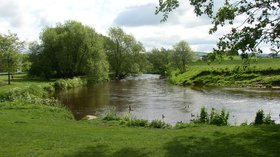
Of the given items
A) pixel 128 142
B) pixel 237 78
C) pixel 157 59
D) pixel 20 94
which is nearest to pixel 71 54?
pixel 237 78

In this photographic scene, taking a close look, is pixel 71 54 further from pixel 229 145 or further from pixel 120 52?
pixel 229 145

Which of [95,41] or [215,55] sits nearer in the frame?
[215,55]

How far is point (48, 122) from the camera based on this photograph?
2609cm

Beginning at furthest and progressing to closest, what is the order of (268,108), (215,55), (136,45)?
(136,45)
(268,108)
(215,55)

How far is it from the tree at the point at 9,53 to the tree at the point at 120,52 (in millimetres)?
49631

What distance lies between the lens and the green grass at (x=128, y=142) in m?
16.1

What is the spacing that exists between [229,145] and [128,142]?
4.61 metres

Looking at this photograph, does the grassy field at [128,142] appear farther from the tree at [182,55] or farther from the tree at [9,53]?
the tree at [182,55]

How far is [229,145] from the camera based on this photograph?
55.7 ft

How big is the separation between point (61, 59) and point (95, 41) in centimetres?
873

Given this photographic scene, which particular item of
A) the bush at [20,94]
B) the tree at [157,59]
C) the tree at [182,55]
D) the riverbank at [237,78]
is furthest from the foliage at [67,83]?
the tree at [157,59]

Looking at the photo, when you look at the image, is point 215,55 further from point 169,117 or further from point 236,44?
point 169,117

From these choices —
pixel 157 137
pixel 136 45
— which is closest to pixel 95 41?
pixel 136 45

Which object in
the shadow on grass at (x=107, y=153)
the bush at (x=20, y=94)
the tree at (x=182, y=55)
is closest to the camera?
the shadow on grass at (x=107, y=153)
